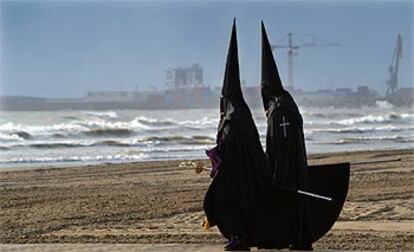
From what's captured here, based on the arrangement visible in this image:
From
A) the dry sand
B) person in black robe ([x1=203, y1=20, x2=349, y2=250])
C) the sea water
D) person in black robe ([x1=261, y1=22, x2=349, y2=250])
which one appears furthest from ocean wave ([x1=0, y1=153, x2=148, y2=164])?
person in black robe ([x1=203, y1=20, x2=349, y2=250])

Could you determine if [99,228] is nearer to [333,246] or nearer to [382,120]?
[333,246]

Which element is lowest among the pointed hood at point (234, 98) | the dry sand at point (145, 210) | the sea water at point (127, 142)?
the sea water at point (127, 142)

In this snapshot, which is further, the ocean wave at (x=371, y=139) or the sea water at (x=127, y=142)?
the ocean wave at (x=371, y=139)

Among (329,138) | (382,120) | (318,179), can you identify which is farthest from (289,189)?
(382,120)

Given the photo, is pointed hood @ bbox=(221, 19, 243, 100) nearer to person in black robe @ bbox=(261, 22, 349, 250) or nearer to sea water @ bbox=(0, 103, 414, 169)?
person in black robe @ bbox=(261, 22, 349, 250)

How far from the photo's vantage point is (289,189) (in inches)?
387

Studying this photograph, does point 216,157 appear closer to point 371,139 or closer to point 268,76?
point 268,76

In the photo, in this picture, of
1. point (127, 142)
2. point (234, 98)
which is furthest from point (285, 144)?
point (127, 142)

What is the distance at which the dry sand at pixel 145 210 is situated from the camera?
1241 cm

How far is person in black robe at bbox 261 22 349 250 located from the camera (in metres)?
9.83

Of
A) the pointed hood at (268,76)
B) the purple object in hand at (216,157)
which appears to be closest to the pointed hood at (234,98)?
the purple object in hand at (216,157)

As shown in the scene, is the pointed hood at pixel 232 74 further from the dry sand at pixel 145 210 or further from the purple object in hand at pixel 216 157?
the dry sand at pixel 145 210

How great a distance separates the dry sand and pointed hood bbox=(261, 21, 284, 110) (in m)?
2.16

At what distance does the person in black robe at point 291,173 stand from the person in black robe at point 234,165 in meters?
0.22
